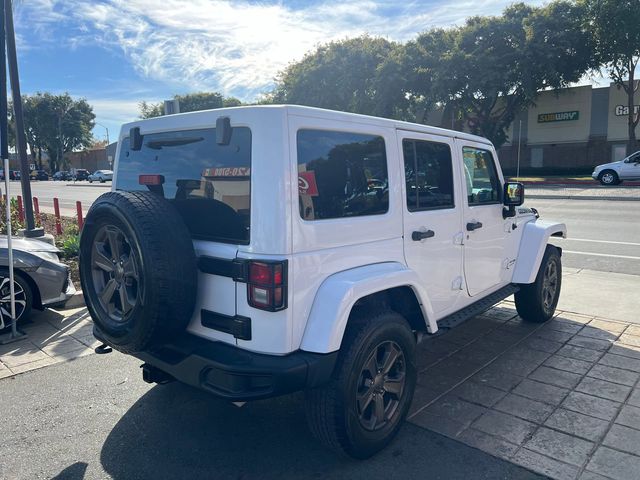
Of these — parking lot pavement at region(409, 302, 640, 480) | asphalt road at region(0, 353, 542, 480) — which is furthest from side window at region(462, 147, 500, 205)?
asphalt road at region(0, 353, 542, 480)

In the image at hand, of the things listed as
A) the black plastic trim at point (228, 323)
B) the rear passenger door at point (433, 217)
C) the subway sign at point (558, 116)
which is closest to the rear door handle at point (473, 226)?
the rear passenger door at point (433, 217)

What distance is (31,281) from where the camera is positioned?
17.1 ft

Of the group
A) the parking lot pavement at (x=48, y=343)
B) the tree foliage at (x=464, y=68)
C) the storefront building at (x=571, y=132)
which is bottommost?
A: the parking lot pavement at (x=48, y=343)

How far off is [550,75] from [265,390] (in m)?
30.8

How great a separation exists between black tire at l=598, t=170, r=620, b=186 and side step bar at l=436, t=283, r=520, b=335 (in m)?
22.0

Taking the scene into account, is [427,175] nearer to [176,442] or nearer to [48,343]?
[176,442]

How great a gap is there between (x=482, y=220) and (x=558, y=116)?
36.6 meters

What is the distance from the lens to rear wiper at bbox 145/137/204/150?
9.80 ft

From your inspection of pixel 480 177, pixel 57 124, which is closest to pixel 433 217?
pixel 480 177

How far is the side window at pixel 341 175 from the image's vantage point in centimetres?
270

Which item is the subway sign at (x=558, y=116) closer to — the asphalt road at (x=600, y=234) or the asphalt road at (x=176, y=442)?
the asphalt road at (x=600, y=234)

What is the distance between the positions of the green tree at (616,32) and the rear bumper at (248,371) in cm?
3109

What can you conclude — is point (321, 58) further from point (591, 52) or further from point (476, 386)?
point (476, 386)

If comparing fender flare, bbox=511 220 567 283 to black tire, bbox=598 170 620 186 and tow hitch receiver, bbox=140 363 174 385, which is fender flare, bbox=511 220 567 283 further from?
black tire, bbox=598 170 620 186
